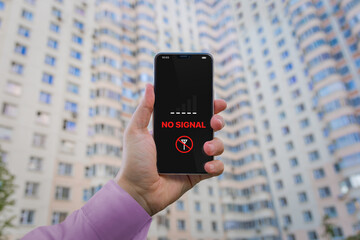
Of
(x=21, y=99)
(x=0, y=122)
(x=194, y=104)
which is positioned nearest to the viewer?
(x=194, y=104)

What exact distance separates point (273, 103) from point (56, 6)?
109 feet

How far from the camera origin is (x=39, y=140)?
26359 mm

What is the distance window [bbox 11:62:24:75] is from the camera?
26.8m

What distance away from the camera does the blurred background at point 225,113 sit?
1040 inches

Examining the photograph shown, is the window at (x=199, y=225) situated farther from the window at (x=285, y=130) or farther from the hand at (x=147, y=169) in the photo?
the hand at (x=147, y=169)

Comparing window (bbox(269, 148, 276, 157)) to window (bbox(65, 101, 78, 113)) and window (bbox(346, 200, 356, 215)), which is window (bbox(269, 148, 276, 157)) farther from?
window (bbox(65, 101, 78, 113))

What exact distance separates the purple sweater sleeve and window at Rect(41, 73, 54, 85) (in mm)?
30464

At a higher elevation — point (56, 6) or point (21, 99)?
point (56, 6)

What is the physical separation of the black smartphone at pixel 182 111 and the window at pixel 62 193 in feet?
85.9

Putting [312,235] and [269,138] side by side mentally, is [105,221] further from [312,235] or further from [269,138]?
[269,138]

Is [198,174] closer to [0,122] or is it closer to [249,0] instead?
[0,122]

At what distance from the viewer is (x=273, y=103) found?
4262 centimetres

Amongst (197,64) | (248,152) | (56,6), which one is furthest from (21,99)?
(248,152)

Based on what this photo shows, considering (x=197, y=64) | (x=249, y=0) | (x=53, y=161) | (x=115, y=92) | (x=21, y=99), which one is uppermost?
(x=249, y=0)
